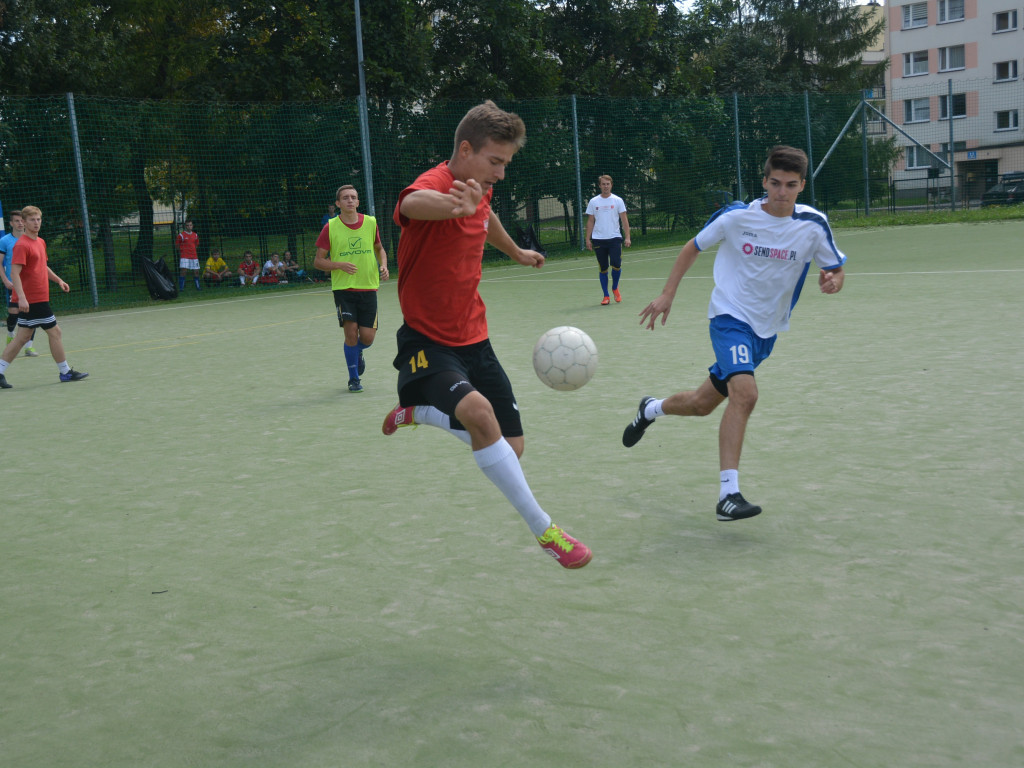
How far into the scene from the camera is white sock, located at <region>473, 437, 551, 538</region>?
12.7 ft

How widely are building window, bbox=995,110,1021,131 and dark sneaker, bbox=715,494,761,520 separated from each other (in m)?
56.6

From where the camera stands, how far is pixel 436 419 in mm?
4336

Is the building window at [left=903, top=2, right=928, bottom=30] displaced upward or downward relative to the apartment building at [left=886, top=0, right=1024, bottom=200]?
upward

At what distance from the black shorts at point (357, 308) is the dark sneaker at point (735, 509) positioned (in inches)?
200

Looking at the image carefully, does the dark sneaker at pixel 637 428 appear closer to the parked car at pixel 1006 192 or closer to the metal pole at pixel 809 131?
the metal pole at pixel 809 131

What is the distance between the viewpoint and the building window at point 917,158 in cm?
3262

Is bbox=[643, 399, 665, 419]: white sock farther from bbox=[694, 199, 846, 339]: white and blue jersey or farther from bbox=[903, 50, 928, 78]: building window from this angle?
bbox=[903, 50, 928, 78]: building window

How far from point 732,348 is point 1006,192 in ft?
100

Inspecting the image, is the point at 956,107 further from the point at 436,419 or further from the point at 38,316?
the point at 436,419

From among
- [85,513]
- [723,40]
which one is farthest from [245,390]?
[723,40]

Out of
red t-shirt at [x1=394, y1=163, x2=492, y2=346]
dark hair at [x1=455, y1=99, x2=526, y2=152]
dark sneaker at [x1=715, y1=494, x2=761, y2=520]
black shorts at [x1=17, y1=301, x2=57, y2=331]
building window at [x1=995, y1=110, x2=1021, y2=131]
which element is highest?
building window at [x1=995, y1=110, x2=1021, y2=131]

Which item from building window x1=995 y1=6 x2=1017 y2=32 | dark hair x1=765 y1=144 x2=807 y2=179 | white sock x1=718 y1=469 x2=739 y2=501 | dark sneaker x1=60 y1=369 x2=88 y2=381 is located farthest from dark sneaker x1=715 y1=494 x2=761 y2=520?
building window x1=995 y1=6 x2=1017 y2=32

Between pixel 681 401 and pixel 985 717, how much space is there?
286cm

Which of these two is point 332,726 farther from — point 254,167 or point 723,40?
point 723,40
